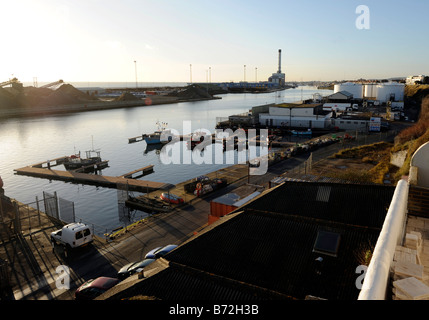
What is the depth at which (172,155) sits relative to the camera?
5703 centimetres

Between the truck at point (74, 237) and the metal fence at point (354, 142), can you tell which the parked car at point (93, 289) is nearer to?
the truck at point (74, 237)

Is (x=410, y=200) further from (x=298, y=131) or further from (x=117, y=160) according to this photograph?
(x=298, y=131)

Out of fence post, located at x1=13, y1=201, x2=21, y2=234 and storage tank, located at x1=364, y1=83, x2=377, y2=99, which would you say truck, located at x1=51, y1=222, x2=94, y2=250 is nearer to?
fence post, located at x1=13, y1=201, x2=21, y2=234


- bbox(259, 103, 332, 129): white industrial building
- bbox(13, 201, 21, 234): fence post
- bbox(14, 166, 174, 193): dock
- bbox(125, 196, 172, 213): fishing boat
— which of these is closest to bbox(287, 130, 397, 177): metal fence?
bbox(259, 103, 332, 129): white industrial building

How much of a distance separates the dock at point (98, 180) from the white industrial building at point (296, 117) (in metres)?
45.4

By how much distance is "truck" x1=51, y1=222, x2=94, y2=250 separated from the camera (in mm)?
17881

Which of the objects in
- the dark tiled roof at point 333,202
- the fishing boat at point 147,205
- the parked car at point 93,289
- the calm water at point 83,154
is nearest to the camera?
the dark tiled roof at point 333,202

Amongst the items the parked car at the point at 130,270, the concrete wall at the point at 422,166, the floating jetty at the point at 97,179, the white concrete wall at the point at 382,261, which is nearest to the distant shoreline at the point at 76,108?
the floating jetty at the point at 97,179

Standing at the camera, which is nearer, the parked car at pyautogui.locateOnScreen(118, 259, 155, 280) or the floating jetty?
the parked car at pyautogui.locateOnScreen(118, 259, 155, 280)

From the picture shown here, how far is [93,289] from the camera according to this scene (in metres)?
13.4

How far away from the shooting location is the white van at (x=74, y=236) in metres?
17.9

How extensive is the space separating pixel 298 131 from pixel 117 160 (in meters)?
38.8

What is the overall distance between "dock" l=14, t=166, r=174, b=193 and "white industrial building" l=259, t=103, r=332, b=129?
149 feet

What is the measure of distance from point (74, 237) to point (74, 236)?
0.06 m
